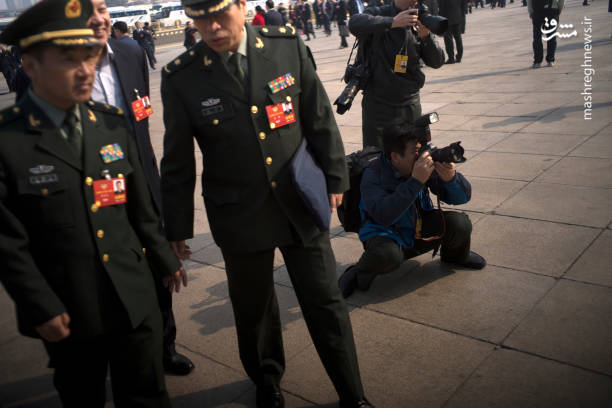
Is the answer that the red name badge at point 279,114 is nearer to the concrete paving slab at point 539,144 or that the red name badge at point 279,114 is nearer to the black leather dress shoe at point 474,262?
the black leather dress shoe at point 474,262

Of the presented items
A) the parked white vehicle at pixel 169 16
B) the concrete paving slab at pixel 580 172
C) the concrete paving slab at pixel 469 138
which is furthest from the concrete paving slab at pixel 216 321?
the parked white vehicle at pixel 169 16

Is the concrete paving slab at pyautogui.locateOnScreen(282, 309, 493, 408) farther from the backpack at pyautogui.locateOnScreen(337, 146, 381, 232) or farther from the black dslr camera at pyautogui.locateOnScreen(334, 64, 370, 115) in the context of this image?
the black dslr camera at pyautogui.locateOnScreen(334, 64, 370, 115)

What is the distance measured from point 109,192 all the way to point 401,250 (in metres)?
2.17

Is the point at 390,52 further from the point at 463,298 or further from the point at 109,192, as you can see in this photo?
the point at 109,192

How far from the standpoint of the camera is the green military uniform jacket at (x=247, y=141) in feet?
8.21

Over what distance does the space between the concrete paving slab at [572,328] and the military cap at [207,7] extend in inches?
89.6

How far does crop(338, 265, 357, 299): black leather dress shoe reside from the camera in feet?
12.7

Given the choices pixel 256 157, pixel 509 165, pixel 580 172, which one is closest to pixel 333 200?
pixel 256 157

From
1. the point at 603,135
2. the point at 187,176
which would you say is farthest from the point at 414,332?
the point at 603,135

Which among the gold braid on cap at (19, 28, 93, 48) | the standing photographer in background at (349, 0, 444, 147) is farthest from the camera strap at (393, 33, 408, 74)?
the gold braid on cap at (19, 28, 93, 48)

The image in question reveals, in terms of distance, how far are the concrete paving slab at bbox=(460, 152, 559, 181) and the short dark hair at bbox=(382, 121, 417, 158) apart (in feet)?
7.67

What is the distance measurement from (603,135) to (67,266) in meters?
6.14

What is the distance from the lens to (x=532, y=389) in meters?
2.76

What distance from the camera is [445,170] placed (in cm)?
367
